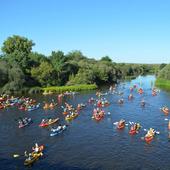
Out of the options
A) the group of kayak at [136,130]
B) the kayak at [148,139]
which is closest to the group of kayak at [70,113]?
the group of kayak at [136,130]

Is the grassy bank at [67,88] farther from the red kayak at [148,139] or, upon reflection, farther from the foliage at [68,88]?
the red kayak at [148,139]

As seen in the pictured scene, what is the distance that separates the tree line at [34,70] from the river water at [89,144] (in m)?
33.5

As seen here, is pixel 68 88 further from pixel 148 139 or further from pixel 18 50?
pixel 148 139

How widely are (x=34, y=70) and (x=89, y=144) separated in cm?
6626

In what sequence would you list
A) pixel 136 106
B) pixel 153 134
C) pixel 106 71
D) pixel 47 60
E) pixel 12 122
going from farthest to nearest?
pixel 106 71 < pixel 47 60 < pixel 136 106 < pixel 12 122 < pixel 153 134

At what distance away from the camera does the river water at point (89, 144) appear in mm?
36844

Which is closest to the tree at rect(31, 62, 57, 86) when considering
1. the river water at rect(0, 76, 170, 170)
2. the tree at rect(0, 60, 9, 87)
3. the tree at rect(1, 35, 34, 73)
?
the tree at rect(1, 35, 34, 73)

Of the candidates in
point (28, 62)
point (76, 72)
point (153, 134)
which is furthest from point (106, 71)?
point (153, 134)

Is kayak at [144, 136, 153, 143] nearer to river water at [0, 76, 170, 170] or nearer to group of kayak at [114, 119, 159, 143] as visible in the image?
group of kayak at [114, 119, 159, 143]

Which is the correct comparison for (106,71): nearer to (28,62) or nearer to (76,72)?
(76,72)

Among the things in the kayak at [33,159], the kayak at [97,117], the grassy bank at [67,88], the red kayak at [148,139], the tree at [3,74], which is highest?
the tree at [3,74]

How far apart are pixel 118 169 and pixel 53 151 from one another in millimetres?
9570

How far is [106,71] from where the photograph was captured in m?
133

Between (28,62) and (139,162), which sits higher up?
(28,62)
